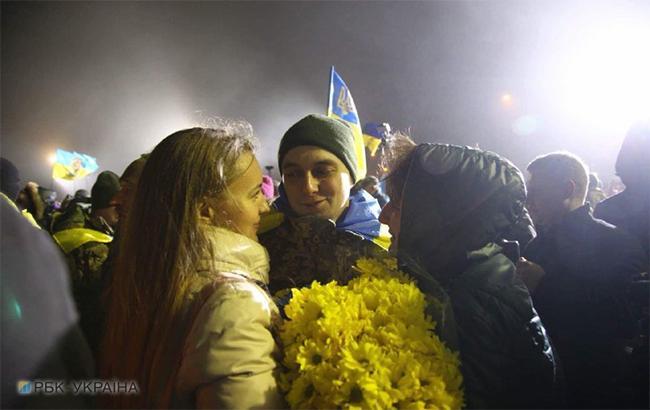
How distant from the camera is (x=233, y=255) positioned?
50.5 inches

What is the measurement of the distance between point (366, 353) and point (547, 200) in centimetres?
194

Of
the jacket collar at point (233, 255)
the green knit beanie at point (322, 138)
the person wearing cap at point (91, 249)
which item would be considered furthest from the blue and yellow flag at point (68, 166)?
the jacket collar at point (233, 255)

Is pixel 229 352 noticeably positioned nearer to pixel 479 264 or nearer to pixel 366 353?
pixel 366 353

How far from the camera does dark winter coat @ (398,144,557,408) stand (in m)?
1.30

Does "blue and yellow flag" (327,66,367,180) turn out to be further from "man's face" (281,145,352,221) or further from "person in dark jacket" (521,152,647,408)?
"person in dark jacket" (521,152,647,408)

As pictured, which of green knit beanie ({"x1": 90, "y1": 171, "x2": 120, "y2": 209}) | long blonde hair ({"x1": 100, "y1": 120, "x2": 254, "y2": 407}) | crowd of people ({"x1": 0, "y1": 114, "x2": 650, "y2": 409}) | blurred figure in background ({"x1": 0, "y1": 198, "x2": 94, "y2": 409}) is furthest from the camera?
green knit beanie ({"x1": 90, "y1": 171, "x2": 120, "y2": 209})

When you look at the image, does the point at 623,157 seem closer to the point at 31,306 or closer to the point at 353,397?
the point at 353,397

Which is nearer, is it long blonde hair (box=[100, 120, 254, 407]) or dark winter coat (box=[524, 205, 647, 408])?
long blonde hair (box=[100, 120, 254, 407])

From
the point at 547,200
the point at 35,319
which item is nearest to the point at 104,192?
the point at 35,319

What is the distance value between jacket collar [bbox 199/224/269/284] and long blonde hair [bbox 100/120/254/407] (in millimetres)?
30

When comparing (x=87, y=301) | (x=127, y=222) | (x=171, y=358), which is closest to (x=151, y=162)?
(x=127, y=222)

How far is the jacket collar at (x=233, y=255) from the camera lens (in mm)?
1244

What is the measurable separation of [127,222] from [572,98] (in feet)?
46.1

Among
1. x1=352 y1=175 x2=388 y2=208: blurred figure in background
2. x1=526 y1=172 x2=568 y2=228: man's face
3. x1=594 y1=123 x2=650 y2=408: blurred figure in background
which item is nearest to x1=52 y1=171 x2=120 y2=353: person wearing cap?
x1=594 y1=123 x2=650 y2=408: blurred figure in background
